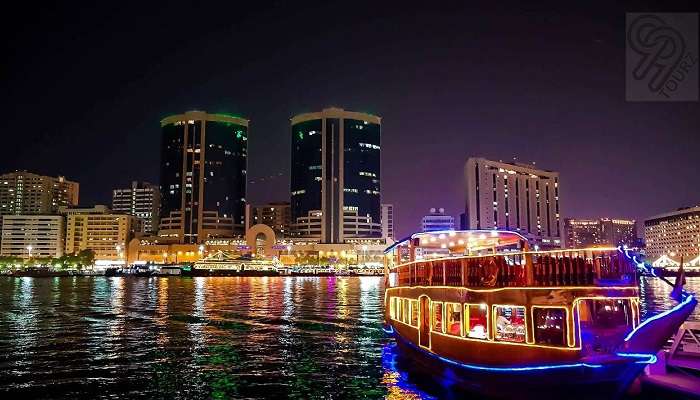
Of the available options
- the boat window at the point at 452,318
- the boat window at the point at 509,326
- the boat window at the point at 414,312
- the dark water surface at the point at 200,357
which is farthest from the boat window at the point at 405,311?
the boat window at the point at 509,326

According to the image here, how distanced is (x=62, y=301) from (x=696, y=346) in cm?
6069

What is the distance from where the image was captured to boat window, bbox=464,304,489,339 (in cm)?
1844

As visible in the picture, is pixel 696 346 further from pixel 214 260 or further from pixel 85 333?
pixel 214 260

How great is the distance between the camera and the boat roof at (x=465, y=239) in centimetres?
2425

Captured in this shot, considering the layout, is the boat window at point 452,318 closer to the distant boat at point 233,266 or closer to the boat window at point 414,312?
the boat window at point 414,312

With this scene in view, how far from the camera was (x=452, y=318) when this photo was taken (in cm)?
2003

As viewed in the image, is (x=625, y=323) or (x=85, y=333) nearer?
(x=625, y=323)

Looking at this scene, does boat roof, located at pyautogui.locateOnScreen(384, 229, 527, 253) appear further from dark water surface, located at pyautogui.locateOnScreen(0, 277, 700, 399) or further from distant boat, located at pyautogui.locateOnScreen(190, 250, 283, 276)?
distant boat, located at pyautogui.locateOnScreen(190, 250, 283, 276)

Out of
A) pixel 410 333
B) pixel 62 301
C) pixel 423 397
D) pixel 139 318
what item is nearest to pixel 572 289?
pixel 423 397

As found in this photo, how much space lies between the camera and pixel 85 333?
35625mm

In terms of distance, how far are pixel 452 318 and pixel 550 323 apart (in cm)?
415

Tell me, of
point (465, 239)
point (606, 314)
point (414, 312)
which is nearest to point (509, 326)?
point (606, 314)

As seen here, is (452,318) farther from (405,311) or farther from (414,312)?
(405,311)

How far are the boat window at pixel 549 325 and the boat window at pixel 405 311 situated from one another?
8819 mm
